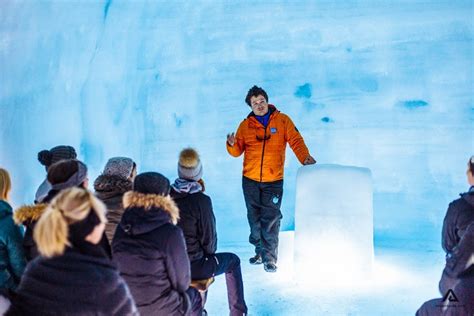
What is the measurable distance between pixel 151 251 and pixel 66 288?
2.06 ft

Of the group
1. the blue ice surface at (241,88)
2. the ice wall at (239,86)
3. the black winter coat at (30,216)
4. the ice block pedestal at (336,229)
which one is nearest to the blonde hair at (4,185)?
the black winter coat at (30,216)

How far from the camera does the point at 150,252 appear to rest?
231cm

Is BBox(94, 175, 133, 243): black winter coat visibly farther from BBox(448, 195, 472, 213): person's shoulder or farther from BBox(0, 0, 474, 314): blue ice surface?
BBox(0, 0, 474, 314): blue ice surface

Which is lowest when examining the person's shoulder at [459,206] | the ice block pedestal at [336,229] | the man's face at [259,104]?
the ice block pedestal at [336,229]

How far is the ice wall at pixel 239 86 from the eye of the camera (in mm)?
6965

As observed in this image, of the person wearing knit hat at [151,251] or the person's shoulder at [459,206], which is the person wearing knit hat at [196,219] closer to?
the person wearing knit hat at [151,251]

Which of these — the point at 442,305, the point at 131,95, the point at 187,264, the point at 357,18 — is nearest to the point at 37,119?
the point at 131,95

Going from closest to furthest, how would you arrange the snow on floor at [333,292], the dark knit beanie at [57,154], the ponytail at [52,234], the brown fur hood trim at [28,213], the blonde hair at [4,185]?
the ponytail at [52,234] < the brown fur hood trim at [28,213] < the blonde hair at [4,185] < the dark knit beanie at [57,154] < the snow on floor at [333,292]

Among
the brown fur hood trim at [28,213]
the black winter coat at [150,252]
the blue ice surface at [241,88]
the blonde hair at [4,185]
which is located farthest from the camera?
the blue ice surface at [241,88]

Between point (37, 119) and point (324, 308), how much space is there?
5879mm

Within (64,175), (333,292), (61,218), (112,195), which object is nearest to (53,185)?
(64,175)

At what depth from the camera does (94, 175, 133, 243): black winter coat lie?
9.37 ft

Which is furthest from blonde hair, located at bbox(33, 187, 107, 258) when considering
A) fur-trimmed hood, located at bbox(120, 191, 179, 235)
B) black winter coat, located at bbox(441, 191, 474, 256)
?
black winter coat, located at bbox(441, 191, 474, 256)

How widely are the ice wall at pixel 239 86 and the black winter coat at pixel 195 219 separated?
4.38 m
